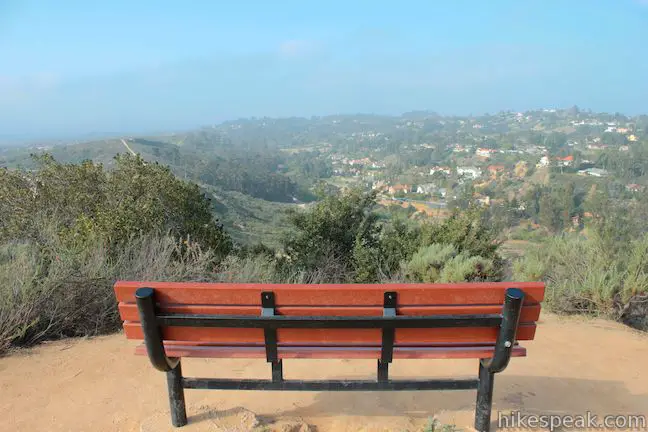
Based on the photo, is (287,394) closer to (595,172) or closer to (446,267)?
(446,267)

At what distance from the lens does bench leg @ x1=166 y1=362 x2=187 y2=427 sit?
2346mm

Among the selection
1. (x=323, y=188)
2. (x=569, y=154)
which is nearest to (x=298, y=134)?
(x=569, y=154)

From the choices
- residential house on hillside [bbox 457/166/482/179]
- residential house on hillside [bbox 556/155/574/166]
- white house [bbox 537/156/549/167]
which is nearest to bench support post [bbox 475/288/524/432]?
residential house on hillside [bbox 457/166/482/179]

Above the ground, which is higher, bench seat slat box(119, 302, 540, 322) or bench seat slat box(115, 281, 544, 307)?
bench seat slat box(115, 281, 544, 307)

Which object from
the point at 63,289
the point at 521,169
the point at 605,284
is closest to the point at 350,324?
the point at 63,289

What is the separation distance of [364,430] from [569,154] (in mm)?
92191

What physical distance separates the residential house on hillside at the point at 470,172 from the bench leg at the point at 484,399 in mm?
72892

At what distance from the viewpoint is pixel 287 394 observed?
286 cm

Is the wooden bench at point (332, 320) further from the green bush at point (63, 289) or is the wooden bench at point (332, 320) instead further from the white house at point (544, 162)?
the white house at point (544, 162)

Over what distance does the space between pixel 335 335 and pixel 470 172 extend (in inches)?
3029

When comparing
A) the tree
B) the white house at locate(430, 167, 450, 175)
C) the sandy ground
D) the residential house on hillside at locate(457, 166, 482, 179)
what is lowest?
the white house at locate(430, 167, 450, 175)

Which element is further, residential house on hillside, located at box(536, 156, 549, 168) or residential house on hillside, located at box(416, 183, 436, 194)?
residential house on hillside, located at box(536, 156, 549, 168)

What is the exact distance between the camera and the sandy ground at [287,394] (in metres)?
2.56

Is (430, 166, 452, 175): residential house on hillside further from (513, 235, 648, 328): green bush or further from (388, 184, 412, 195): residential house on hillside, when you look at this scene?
(513, 235, 648, 328): green bush
